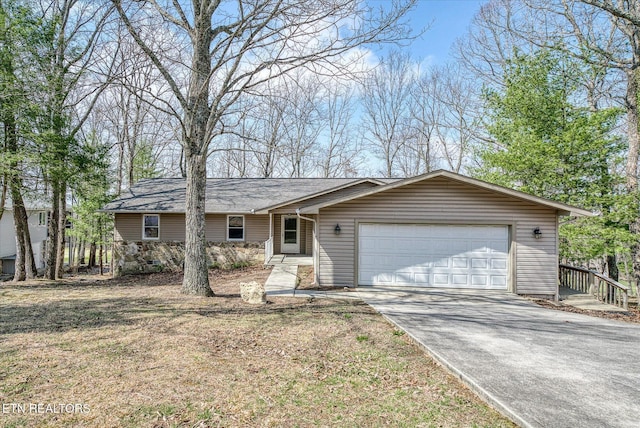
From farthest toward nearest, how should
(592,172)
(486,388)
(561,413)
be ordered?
(592,172)
(486,388)
(561,413)

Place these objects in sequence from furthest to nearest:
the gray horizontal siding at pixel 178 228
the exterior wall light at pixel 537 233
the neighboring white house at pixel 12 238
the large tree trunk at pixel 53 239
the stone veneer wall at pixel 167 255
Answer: the neighboring white house at pixel 12 238 → the gray horizontal siding at pixel 178 228 → the stone veneer wall at pixel 167 255 → the large tree trunk at pixel 53 239 → the exterior wall light at pixel 537 233

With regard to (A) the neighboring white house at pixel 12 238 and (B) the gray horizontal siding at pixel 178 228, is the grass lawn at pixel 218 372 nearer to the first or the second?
(B) the gray horizontal siding at pixel 178 228

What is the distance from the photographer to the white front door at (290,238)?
16547mm

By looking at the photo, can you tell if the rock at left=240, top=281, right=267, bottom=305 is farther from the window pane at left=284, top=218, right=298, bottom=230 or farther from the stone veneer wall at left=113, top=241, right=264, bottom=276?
the window pane at left=284, top=218, right=298, bottom=230

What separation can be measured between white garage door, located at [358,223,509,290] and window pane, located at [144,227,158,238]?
403 inches

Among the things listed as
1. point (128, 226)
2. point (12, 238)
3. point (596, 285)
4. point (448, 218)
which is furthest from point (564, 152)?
point (12, 238)

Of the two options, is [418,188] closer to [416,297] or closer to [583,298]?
[416,297]

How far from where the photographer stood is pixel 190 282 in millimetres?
8492

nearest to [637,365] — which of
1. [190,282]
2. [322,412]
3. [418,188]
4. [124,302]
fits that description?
[322,412]

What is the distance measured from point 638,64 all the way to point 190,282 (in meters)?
14.4

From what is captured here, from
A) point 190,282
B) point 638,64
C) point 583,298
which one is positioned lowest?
point 583,298

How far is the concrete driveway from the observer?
135 inches

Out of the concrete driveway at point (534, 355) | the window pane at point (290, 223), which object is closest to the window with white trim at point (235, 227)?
the window pane at point (290, 223)

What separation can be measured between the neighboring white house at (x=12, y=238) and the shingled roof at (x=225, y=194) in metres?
6.86
